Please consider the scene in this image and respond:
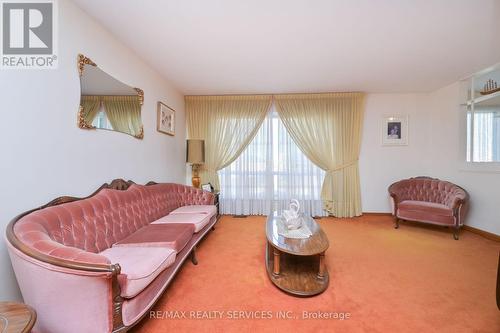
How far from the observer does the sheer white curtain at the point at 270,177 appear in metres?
4.34

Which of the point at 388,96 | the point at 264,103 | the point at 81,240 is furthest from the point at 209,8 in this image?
the point at 388,96

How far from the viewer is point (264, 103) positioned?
4352 millimetres

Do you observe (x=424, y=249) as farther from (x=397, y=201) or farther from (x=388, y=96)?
(x=388, y=96)

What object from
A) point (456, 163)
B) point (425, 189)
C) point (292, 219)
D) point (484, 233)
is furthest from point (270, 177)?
point (484, 233)

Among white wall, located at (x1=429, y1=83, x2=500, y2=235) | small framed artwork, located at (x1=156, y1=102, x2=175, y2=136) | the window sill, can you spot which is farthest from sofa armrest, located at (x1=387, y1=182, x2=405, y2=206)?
small framed artwork, located at (x1=156, y1=102, x2=175, y2=136)

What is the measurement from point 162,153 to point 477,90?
5.36 m

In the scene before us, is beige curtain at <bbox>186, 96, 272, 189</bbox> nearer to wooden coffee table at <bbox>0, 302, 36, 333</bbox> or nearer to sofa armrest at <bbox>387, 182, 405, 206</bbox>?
sofa armrest at <bbox>387, 182, 405, 206</bbox>

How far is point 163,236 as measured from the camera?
1947 mm

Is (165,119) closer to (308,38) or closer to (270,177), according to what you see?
(270,177)

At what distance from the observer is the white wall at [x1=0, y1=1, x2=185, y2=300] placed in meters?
1.39

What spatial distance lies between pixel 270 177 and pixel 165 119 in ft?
7.63

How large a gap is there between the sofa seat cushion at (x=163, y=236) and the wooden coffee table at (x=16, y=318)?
85cm

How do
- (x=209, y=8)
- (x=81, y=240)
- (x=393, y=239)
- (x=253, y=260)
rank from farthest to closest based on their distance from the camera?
1. (x=393, y=239)
2. (x=253, y=260)
3. (x=209, y=8)
4. (x=81, y=240)

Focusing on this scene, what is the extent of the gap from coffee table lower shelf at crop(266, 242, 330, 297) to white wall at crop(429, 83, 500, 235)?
3.08 meters
